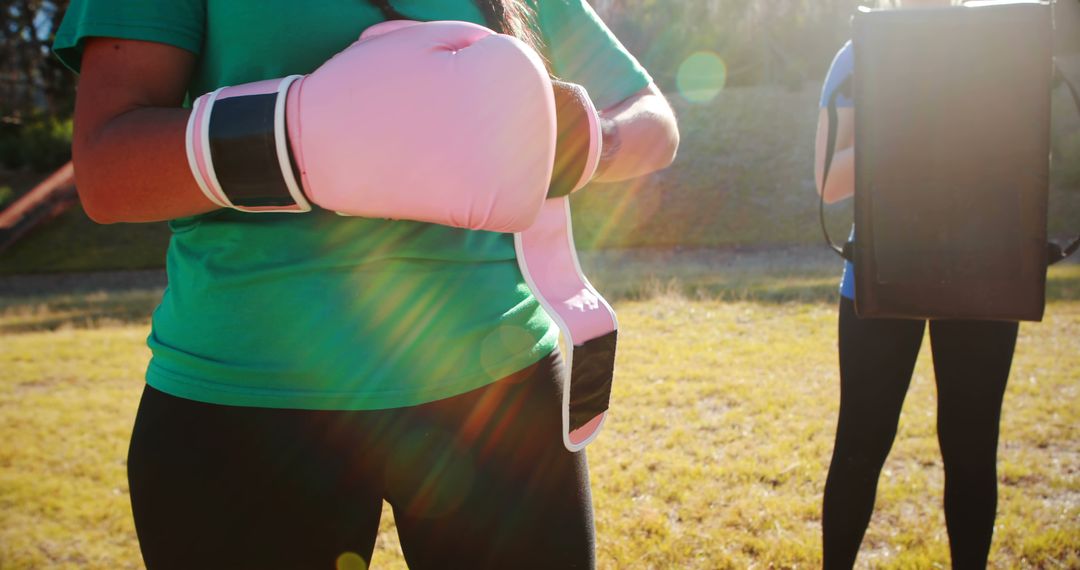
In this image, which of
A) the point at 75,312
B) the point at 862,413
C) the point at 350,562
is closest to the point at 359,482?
the point at 350,562

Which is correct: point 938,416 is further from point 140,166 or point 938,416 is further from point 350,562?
point 140,166

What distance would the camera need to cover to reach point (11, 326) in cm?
873

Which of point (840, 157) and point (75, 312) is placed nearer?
point (840, 157)

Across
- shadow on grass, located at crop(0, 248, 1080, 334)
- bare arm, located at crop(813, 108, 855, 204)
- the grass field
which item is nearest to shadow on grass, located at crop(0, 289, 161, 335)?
shadow on grass, located at crop(0, 248, 1080, 334)

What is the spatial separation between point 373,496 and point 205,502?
0.21m

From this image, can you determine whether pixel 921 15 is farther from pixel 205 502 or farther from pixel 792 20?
pixel 792 20

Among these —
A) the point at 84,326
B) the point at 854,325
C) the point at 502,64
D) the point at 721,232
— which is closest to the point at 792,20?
the point at 721,232

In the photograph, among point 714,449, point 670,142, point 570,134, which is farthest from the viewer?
point 714,449

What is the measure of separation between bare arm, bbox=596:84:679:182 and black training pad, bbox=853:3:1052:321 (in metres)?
0.82

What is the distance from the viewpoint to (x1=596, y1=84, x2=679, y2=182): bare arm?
108 cm

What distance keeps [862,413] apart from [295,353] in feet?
5.31

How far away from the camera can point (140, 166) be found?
33.2 inches

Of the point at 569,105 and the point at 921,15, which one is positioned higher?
the point at 569,105

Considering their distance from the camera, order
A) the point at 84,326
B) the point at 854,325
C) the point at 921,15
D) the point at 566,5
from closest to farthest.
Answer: the point at 566,5 < the point at 921,15 < the point at 854,325 < the point at 84,326
